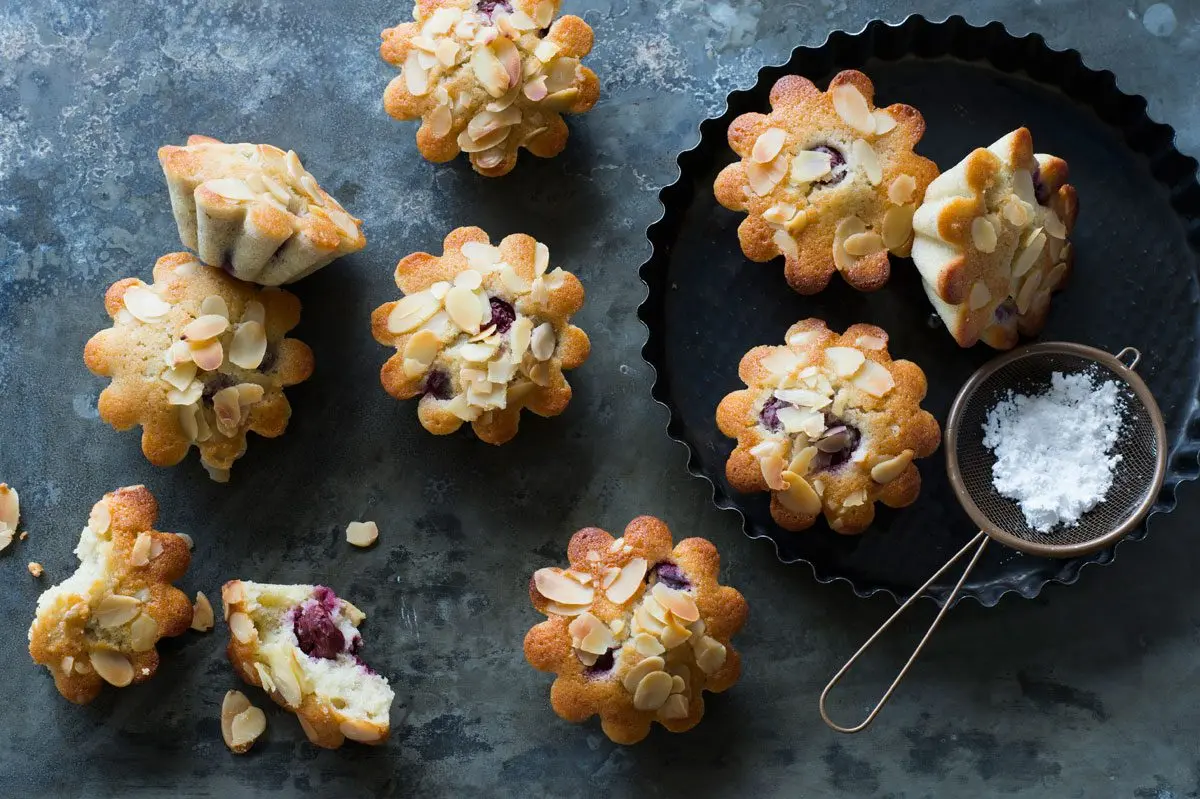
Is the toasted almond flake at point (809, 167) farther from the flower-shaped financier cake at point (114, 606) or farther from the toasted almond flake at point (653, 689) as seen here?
the flower-shaped financier cake at point (114, 606)

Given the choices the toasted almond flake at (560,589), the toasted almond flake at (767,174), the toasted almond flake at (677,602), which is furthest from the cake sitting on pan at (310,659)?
the toasted almond flake at (767,174)

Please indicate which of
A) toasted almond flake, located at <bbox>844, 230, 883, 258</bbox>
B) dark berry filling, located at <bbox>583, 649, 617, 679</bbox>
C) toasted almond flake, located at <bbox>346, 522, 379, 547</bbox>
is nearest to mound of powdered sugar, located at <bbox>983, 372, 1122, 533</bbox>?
toasted almond flake, located at <bbox>844, 230, 883, 258</bbox>

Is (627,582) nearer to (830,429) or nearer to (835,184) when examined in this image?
(830,429)

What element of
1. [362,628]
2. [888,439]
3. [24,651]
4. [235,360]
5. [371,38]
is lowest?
[24,651]

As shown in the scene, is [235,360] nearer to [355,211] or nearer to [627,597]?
[355,211]


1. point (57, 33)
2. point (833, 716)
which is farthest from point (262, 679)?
point (57, 33)

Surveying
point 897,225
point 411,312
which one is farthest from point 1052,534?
point 411,312
